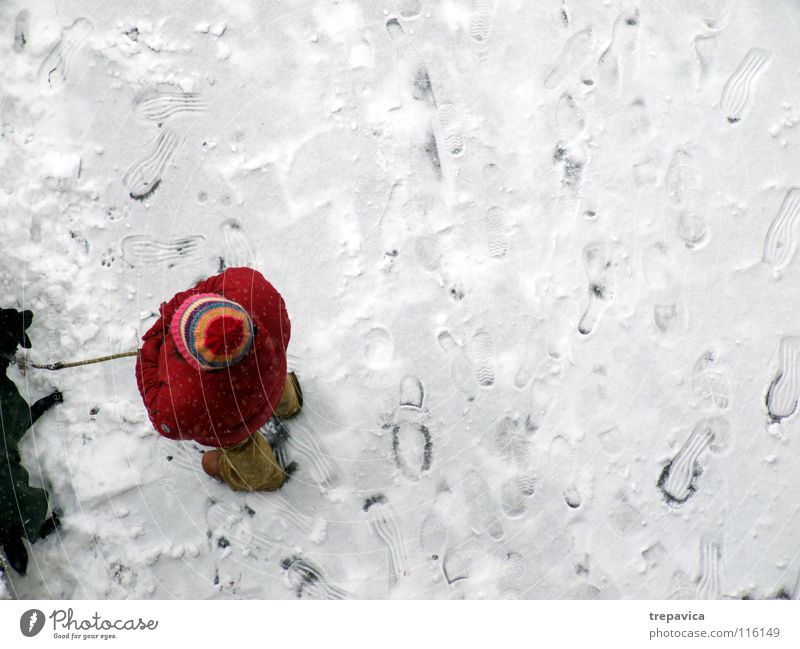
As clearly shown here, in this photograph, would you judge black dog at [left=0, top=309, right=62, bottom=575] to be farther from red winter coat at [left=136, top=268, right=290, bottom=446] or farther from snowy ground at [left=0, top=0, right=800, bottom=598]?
red winter coat at [left=136, top=268, right=290, bottom=446]

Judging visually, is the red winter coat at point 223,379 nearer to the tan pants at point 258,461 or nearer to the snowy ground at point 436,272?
the tan pants at point 258,461

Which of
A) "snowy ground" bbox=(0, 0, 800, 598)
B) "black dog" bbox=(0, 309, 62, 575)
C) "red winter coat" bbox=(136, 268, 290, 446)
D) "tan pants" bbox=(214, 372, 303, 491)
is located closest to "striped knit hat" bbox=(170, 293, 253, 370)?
"red winter coat" bbox=(136, 268, 290, 446)

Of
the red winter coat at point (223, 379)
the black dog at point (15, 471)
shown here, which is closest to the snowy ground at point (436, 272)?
the black dog at point (15, 471)

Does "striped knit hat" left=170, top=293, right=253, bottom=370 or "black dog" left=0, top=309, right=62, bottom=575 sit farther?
"black dog" left=0, top=309, right=62, bottom=575

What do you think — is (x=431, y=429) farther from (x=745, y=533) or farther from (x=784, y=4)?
(x=784, y=4)

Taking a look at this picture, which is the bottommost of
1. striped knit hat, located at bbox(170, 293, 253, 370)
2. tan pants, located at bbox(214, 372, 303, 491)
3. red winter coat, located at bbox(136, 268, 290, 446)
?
tan pants, located at bbox(214, 372, 303, 491)
